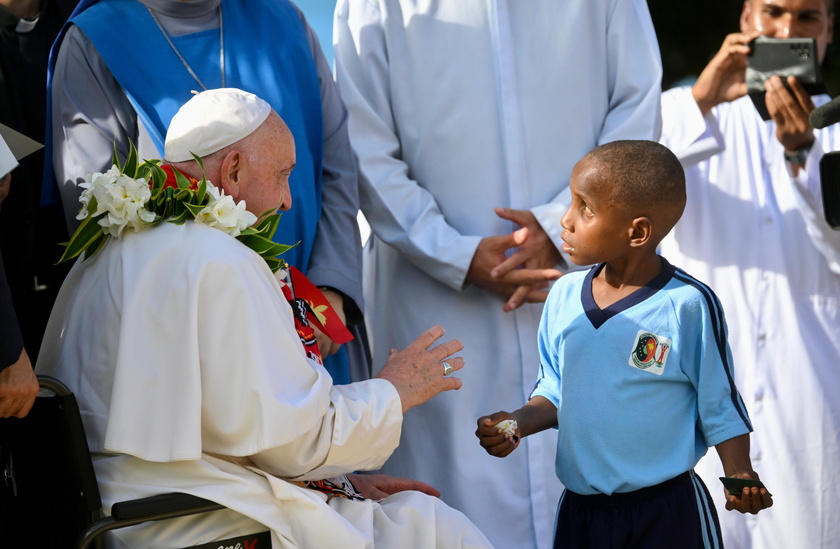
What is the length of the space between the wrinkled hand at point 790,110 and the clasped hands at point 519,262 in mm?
981

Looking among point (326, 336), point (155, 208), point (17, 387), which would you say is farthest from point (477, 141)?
point (17, 387)

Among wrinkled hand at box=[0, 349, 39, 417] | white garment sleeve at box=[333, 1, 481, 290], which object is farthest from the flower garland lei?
white garment sleeve at box=[333, 1, 481, 290]

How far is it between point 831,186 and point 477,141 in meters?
1.30

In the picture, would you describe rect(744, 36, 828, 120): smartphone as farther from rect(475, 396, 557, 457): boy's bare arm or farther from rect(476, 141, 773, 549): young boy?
rect(475, 396, 557, 457): boy's bare arm

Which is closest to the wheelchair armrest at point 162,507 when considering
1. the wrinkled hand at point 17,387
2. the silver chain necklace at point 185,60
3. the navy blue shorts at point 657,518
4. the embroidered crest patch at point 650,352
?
the wrinkled hand at point 17,387

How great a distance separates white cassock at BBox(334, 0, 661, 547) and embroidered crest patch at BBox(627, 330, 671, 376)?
4.24 feet

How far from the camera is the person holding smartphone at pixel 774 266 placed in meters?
4.52

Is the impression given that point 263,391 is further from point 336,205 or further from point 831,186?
point 831,186

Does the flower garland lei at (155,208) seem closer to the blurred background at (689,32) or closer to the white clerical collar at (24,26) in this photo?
the white clerical collar at (24,26)

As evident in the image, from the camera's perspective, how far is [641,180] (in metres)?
3.10

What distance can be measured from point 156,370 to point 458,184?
1.94 m

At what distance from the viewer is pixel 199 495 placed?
2.71 meters

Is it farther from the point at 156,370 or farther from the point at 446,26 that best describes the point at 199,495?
the point at 446,26

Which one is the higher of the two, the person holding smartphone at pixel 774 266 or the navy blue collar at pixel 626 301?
the navy blue collar at pixel 626 301
